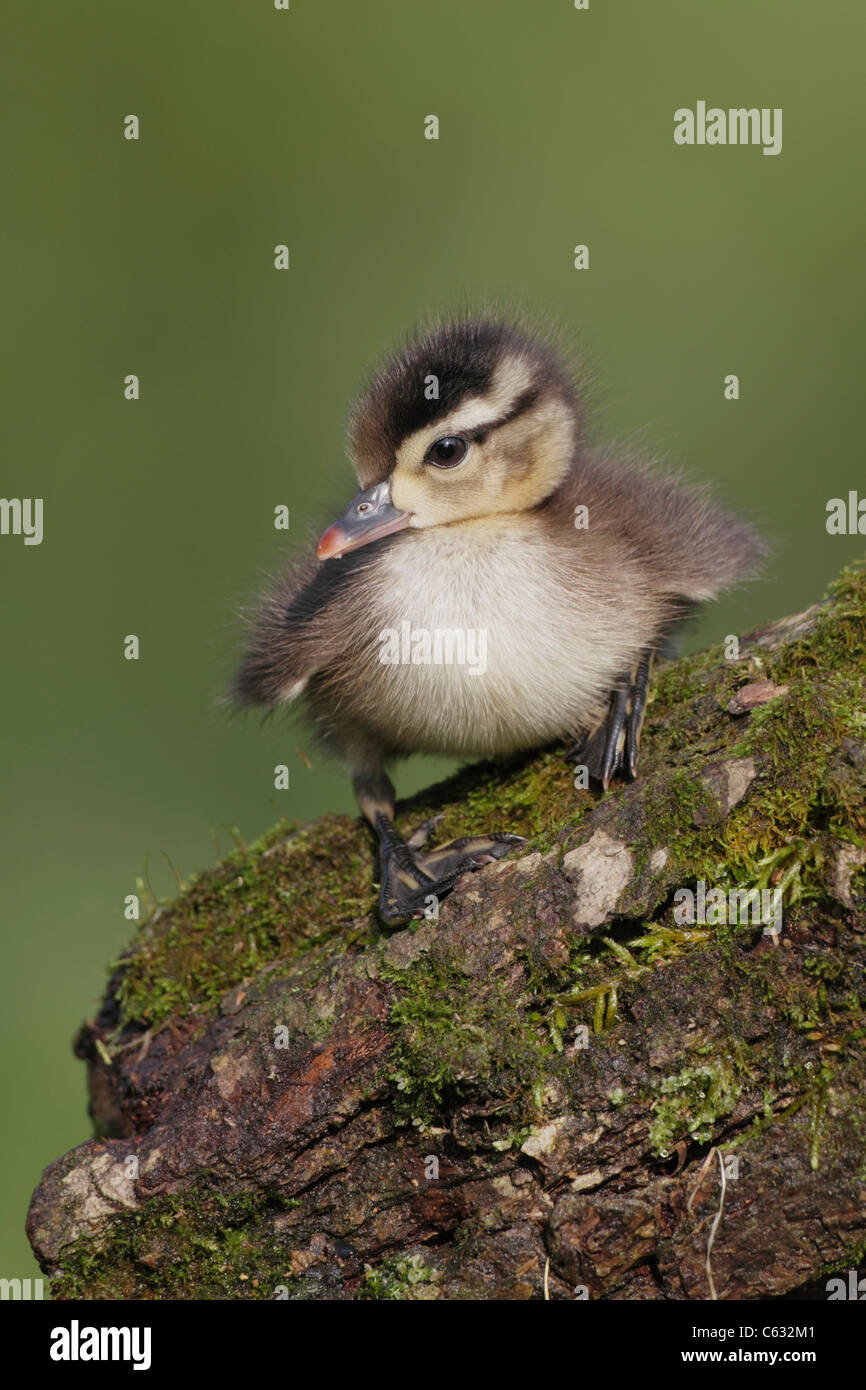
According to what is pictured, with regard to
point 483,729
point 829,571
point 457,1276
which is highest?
point 829,571

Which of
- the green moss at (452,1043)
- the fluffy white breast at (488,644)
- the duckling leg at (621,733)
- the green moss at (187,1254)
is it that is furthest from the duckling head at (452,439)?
the green moss at (187,1254)

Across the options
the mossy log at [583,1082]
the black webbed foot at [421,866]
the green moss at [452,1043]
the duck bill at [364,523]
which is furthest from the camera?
the duck bill at [364,523]

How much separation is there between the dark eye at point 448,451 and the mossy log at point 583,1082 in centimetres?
99

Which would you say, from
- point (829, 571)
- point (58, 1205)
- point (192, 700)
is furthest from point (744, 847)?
point (192, 700)

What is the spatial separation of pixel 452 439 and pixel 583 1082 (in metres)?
1.85

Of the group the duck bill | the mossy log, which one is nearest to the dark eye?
the duck bill

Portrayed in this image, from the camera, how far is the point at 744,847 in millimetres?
2508

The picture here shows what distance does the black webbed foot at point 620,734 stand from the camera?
3109 millimetres

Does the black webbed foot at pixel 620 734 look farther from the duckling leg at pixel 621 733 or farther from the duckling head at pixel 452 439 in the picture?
the duckling head at pixel 452 439

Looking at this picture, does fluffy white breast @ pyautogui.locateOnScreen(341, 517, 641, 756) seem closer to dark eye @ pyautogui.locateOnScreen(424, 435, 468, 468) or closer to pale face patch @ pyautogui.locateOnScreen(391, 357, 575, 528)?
pale face patch @ pyautogui.locateOnScreen(391, 357, 575, 528)

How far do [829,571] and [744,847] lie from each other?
4929mm

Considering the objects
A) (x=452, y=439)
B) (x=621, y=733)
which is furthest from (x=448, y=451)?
(x=621, y=733)

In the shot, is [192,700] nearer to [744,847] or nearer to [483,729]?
[483,729]

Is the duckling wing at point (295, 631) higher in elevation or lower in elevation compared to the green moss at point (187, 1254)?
higher
